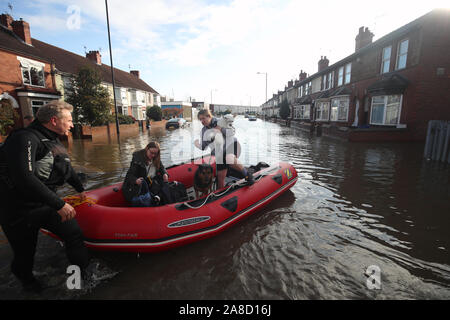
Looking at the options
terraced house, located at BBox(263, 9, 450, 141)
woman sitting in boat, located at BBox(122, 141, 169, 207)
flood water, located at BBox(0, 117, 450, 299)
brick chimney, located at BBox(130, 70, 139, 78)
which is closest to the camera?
flood water, located at BBox(0, 117, 450, 299)

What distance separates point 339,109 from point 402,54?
7.89 m

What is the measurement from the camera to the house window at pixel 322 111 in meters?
26.1

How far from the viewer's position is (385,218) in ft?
15.3

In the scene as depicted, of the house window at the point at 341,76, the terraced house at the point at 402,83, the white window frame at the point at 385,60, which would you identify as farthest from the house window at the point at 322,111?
the white window frame at the point at 385,60

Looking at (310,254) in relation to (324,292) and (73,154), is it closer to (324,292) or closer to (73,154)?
(324,292)

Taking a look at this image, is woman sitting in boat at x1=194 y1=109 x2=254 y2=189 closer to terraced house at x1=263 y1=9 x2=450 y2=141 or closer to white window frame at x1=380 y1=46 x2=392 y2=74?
terraced house at x1=263 y1=9 x2=450 y2=141

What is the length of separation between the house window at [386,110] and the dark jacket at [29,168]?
18821 mm

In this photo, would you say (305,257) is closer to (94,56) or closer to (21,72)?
(21,72)

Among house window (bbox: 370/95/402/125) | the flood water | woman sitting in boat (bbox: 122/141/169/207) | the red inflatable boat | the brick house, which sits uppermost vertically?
the brick house

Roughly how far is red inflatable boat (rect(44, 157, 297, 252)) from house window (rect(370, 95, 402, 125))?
15744 mm

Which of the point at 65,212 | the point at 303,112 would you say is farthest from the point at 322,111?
the point at 65,212

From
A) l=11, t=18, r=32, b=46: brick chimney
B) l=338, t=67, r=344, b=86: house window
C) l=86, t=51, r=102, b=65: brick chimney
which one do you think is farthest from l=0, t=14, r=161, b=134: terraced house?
l=338, t=67, r=344, b=86: house window

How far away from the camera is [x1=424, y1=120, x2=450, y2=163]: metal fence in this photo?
851 cm

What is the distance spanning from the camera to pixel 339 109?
2286 centimetres
